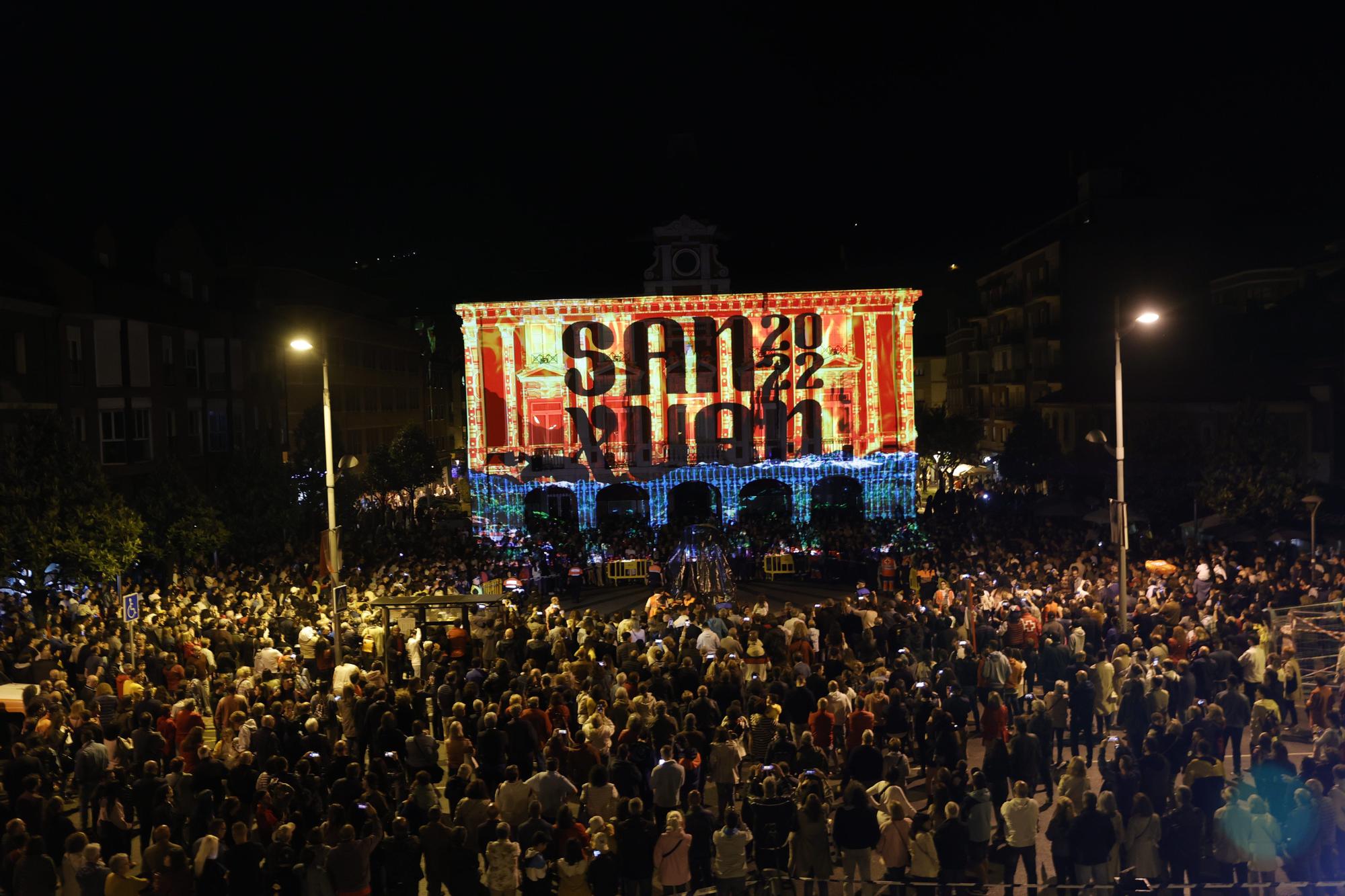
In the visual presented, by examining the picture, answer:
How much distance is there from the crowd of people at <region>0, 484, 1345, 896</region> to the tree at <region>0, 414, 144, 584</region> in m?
2.54

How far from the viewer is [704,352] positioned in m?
47.3

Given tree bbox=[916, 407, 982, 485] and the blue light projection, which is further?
tree bbox=[916, 407, 982, 485]

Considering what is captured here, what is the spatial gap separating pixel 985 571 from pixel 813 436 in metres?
20.8

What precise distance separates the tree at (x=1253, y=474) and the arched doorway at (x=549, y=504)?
827 inches

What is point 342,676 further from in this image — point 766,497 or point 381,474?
point 381,474

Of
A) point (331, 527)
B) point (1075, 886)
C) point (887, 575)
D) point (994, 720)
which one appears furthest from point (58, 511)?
point (1075, 886)

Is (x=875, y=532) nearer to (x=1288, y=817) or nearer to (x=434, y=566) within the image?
(x=434, y=566)

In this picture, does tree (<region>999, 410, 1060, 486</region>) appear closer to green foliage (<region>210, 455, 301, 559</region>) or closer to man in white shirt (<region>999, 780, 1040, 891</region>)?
green foliage (<region>210, 455, 301, 559</region>)

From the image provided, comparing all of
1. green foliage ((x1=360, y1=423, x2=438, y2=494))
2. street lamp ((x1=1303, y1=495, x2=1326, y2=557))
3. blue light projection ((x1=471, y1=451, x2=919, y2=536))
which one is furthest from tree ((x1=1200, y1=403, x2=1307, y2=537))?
green foliage ((x1=360, y1=423, x2=438, y2=494))

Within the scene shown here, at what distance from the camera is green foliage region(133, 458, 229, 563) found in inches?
1209

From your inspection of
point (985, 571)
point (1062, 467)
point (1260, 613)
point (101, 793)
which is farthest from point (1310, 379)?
point (101, 793)

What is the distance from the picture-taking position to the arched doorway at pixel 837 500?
138 feet

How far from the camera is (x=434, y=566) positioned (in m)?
30.0

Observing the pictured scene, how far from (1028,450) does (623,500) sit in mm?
16810
